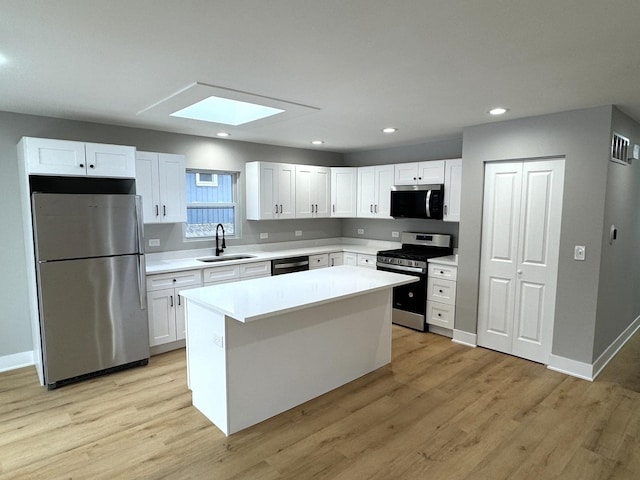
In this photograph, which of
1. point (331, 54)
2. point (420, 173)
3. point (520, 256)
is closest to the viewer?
point (331, 54)

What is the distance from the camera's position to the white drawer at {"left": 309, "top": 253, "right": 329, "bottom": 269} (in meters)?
5.41

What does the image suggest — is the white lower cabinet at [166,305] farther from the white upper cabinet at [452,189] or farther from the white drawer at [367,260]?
the white upper cabinet at [452,189]

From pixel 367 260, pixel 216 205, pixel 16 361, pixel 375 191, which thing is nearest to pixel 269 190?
pixel 216 205

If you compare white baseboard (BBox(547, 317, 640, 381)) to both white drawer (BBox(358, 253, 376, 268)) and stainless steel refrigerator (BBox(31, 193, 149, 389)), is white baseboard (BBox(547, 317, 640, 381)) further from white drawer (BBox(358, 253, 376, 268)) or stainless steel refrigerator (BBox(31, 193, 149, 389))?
stainless steel refrigerator (BBox(31, 193, 149, 389))

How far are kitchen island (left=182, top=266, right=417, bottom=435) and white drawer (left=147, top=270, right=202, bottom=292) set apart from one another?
3.80 feet

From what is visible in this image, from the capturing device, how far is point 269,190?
17.1 feet

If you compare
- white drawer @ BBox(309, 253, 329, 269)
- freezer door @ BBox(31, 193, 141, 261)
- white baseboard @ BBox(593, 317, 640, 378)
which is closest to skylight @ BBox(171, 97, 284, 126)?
freezer door @ BBox(31, 193, 141, 261)

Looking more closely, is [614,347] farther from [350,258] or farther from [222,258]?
[222,258]

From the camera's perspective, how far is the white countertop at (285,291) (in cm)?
250

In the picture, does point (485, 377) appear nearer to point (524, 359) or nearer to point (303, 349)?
point (524, 359)

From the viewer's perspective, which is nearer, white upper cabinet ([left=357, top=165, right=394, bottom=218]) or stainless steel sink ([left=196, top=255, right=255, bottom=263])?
stainless steel sink ([left=196, top=255, right=255, bottom=263])

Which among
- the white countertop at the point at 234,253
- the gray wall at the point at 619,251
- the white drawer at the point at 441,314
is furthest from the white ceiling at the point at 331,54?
the white drawer at the point at 441,314

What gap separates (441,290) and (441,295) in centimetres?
6

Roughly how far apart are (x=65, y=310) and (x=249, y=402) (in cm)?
193
